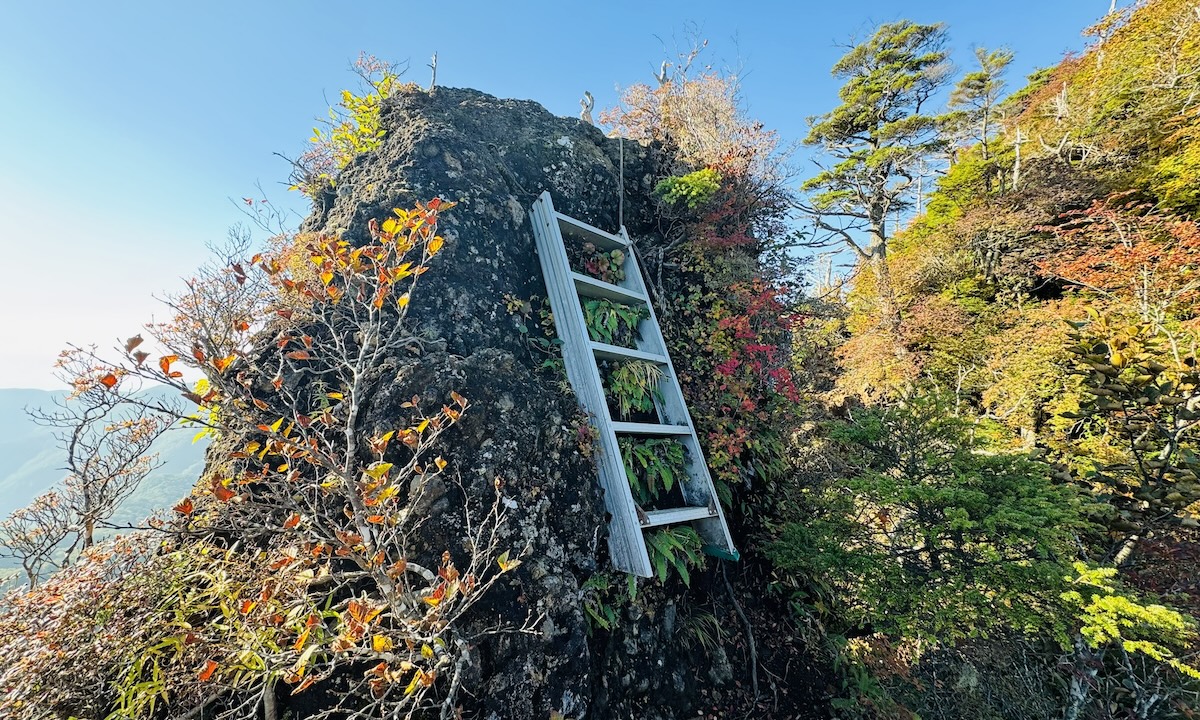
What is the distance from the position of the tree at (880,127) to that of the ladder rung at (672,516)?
13.0 m

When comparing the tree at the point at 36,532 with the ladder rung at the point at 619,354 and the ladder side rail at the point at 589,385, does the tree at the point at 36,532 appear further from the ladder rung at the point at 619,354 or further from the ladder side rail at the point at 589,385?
the ladder rung at the point at 619,354

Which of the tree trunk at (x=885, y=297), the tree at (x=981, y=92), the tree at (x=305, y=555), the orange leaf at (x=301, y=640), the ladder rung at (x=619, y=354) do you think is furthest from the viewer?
the tree at (x=981, y=92)

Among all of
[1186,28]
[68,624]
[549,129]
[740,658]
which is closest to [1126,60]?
[1186,28]

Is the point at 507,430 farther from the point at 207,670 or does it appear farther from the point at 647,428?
the point at 207,670

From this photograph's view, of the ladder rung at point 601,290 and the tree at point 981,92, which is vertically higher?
the tree at point 981,92

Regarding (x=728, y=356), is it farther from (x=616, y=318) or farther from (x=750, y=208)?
(x=750, y=208)

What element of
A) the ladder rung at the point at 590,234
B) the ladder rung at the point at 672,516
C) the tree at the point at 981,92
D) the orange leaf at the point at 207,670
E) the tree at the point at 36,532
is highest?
the tree at the point at 981,92

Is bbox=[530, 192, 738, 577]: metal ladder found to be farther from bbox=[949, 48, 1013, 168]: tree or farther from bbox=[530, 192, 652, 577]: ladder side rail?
bbox=[949, 48, 1013, 168]: tree

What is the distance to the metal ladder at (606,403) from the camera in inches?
115

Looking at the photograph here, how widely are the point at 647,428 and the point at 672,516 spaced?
2.23 ft

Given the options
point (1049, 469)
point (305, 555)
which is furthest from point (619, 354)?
point (1049, 469)

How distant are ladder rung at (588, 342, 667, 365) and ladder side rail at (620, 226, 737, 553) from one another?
0.13m

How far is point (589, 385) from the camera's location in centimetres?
324

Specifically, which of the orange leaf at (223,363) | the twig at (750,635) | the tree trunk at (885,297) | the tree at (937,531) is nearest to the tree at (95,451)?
the orange leaf at (223,363)
